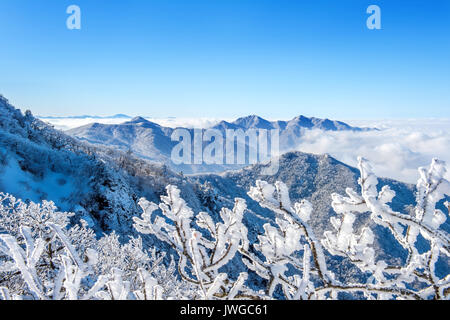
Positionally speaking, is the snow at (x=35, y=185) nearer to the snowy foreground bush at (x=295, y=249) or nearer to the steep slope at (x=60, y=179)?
the steep slope at (x=60, y=179)

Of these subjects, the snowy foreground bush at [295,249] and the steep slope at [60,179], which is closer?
the snowy foreground bush at [295,249]

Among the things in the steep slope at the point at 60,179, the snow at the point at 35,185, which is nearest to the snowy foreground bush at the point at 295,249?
the steep slope at the point at 60,179

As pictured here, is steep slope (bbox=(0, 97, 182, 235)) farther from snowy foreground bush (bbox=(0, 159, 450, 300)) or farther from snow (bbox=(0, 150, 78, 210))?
snowy foreground bush (bbox=(0, 159, 450, 300))

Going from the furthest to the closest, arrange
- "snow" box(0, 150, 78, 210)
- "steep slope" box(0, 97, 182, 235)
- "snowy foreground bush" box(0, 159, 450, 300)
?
1. "steep slope" box(0, 97, 182, 235)
2. "snow" box(0, 150, 78, 210)
3. "snowy foreground bush" box(0, 159, 450, 300)

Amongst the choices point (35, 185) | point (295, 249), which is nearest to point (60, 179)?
point (35, 185)

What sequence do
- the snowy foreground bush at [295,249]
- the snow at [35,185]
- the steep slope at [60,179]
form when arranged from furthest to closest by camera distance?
the steep slope at [60,179] < the snow at [35,185] < the snowy foreground bush at [295,249]

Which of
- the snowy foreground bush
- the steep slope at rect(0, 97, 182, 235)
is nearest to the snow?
the steep slope at rect(0, 97, 182, 235)

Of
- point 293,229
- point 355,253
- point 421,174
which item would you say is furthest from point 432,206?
point 293,229

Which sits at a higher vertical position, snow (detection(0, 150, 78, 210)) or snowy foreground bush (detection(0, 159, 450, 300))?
snowy foreground bush (detection(0, 159, 450, 300))

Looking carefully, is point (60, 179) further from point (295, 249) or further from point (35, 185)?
point (295, 249)

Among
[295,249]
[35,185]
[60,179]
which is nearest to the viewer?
[295,249]
